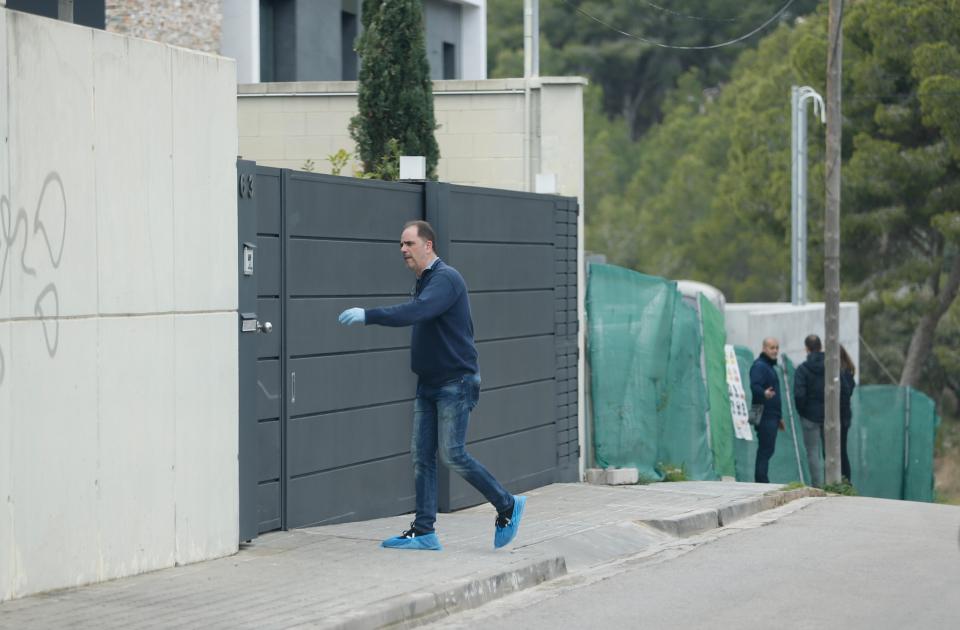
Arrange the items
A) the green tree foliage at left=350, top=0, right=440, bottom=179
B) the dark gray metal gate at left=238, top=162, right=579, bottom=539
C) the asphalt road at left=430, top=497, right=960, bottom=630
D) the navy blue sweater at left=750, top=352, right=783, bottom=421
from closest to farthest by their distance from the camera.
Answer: the asphalt road at left=430, top=497, right=960, bottom=630 < the dark gray metal gate at left=238, top=162, right=579, bottom=539 < the green tree foliage at left=350, top=0, right=440, bottom=179 < the navy blue sweater at left=750, top=352, right=783, bottom=421

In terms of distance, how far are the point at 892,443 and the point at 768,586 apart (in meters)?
12.6

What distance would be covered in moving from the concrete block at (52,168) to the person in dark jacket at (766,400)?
10325 millimetres

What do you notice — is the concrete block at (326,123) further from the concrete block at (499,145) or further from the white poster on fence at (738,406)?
the white poster on fence at (738,406)

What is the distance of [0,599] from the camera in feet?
24.7

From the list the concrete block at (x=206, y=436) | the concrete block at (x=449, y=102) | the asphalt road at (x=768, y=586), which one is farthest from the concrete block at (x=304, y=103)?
the concrete block at (x=206, y=436)

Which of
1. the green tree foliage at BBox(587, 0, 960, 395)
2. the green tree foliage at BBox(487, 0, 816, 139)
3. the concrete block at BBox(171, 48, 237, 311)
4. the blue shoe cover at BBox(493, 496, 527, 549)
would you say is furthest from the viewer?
the green tree foliage at BBox(487, 0, 816, 139)

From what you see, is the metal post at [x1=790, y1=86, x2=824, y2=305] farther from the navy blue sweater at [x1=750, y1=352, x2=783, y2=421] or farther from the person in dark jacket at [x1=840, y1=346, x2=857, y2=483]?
the navy blue sweater at [x1=750, y1=352, x2=783, y2=421]

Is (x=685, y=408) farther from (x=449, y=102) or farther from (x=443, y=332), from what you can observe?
(x=443, y=332)

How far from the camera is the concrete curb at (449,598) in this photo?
741 cm

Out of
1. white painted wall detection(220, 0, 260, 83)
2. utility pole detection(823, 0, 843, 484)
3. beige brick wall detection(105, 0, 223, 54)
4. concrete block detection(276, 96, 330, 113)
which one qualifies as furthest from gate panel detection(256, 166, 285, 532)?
white painted wall detection(220, 0, 260, 83)

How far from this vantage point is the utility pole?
59.8 ft

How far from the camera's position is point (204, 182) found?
29.8 ft

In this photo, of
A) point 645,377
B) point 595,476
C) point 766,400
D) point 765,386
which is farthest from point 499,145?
point 766,400

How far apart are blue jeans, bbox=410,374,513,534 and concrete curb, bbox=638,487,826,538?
8.29ft
